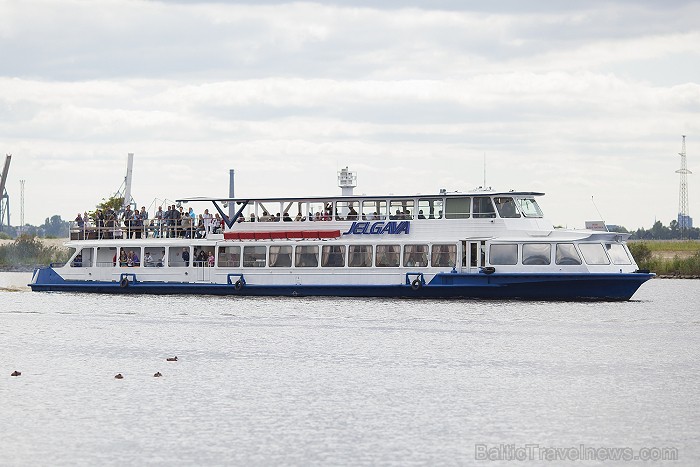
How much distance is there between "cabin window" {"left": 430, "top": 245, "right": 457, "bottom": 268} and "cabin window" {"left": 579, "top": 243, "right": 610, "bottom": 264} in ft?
18.9

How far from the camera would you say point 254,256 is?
59938 mm

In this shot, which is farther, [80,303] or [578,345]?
[80,303]

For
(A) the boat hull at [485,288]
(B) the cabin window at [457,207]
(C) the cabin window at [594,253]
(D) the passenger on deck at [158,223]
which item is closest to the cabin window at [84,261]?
(D) the passenger on deck at [158,223]

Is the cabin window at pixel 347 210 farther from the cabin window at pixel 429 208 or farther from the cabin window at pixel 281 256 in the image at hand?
the cabin window at pixel 429 208

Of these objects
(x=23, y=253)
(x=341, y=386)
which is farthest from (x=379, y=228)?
(x=23, y=253)

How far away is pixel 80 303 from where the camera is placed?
6028 centimetres

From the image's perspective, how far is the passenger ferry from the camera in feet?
176

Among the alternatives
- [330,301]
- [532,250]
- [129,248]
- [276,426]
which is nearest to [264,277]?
[330,301]

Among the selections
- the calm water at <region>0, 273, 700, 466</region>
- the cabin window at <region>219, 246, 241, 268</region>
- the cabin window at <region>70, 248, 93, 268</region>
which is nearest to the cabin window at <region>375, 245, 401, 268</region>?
the calm water at <region>0, 273, 700, 466</region>

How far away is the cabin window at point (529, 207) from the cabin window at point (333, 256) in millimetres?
8359

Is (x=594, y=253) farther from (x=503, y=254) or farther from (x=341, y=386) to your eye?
(x=341, y=386)

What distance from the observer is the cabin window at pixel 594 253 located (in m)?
53.2

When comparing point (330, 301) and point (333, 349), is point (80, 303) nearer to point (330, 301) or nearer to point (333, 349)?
point (330, 301)

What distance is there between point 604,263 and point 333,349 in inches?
752
